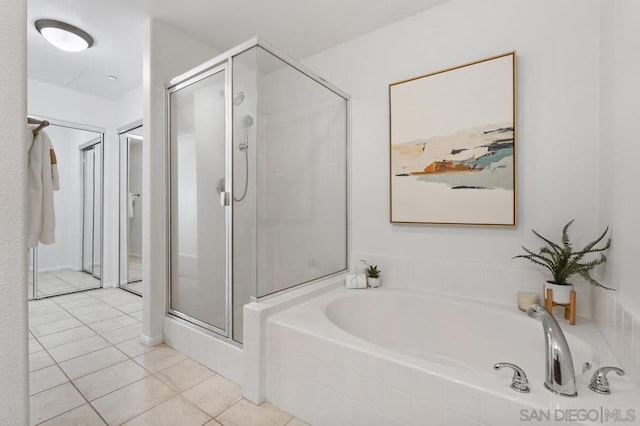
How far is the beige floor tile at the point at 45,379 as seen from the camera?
5.75 feet

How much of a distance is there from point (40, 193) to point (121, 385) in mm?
1212

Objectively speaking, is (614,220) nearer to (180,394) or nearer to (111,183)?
(180,394)

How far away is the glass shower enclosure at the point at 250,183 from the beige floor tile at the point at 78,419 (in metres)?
0.70

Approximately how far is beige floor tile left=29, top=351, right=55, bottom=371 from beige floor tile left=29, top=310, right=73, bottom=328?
0.74 metres

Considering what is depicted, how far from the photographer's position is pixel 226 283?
6.56ft

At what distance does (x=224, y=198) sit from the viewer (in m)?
1.98

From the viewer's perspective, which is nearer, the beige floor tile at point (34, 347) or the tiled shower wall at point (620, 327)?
the tiled shower wall at point (620, 327)

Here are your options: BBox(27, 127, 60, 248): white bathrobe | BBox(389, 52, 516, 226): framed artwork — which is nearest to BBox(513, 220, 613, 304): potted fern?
BBox(389, 52, 516, 226): framed artwork

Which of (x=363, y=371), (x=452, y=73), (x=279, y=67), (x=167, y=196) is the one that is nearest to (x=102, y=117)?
(x=167, y=196)

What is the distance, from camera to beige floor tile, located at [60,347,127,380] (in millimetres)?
1925

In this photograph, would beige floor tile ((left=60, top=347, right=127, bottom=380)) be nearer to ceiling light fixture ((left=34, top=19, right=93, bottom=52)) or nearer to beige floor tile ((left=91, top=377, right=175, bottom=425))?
beige floor tile ((left=91, top=377, right=175, bottom=425))

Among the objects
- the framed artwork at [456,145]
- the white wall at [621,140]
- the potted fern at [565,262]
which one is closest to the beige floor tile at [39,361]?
the framed artwork at [456,145]

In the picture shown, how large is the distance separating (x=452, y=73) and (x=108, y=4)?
8.25ft

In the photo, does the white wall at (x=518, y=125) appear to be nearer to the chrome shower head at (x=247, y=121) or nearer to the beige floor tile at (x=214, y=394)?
the chrome shower head at (x=247, y=121)
